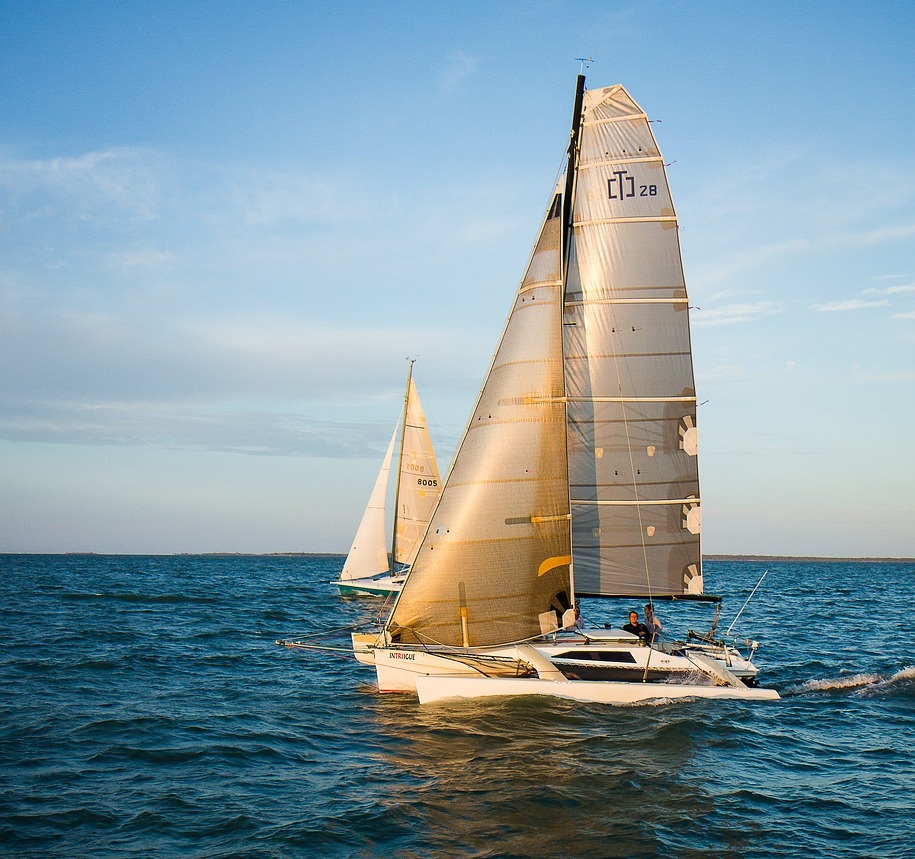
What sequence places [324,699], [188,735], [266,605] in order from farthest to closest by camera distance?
[266,605] < [324,699] < [188,735]

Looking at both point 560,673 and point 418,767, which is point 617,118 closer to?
point 560,673

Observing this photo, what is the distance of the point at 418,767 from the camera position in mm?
14367

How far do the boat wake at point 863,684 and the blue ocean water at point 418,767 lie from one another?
0.11 meters

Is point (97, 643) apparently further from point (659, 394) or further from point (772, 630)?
point (772, 630)

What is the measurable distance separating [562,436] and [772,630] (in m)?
23.0

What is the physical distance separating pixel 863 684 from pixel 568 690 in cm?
997

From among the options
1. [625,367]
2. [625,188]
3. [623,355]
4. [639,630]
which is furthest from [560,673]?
[625,188]

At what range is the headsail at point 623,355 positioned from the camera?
21.0 metres

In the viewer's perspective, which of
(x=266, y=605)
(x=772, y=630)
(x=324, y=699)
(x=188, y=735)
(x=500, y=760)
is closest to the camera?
(x=500, y=760)

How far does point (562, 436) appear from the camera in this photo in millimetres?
18406

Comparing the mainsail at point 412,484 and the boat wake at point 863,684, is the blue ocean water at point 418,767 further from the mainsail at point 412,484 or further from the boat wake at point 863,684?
the mainsail at point 412,484

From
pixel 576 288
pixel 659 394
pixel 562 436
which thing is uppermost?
pixel 576 288

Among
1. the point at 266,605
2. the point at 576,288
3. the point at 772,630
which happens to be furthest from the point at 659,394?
the point at 266,605

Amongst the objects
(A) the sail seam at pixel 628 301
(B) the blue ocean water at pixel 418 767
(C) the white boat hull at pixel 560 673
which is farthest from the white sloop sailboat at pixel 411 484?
(C) the white boat hull at pixel 560 673
